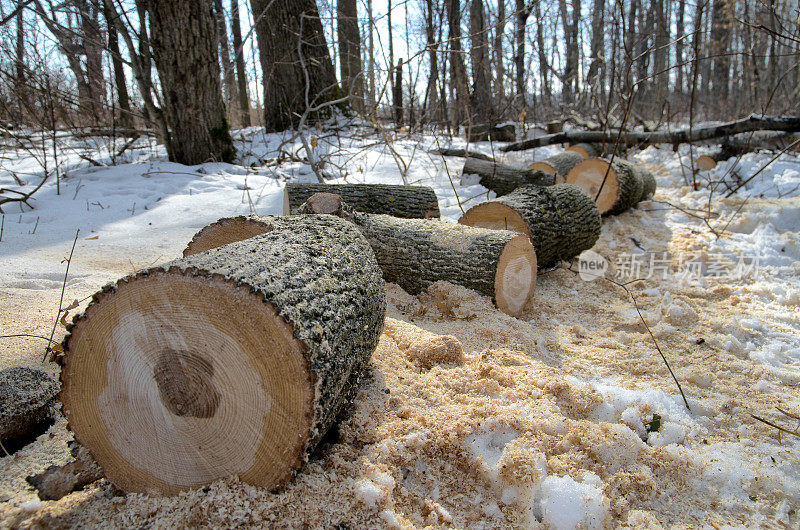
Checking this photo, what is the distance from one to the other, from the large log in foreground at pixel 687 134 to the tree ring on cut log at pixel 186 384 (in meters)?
4.97

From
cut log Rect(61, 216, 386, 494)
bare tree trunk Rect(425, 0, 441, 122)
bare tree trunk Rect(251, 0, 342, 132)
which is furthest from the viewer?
bare tree trunk Rect(251, 0, 342, 132)

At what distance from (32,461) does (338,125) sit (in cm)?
689

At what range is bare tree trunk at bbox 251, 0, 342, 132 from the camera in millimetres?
7457

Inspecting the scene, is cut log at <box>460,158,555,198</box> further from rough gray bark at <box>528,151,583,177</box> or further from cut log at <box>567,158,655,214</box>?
rough gray bark at <box>528,151,583,177</box>

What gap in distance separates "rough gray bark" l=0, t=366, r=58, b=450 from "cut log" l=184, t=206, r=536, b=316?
1667mm

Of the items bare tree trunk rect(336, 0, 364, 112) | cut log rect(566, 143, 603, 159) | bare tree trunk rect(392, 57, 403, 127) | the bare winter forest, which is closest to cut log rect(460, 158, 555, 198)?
the bare winter forest

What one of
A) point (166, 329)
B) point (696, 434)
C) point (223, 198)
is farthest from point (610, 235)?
point (166, 329)

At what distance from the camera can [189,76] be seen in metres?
5.35

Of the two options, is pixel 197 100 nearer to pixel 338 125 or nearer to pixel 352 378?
pixel 338 125

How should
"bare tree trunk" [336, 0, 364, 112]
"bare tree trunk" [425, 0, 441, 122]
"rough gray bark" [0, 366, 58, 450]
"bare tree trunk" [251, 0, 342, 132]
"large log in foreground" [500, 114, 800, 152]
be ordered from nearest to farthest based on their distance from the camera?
"rough gray bark" [0, 366, 58, 450], "bare tree trunk" [425, 0, 441, 122], "large log in foreground" [500, 114, 800, 152], "bare tree trunk" [251, 0, 342, 132], "bare tree trunk" [336, 0, 364, 112]

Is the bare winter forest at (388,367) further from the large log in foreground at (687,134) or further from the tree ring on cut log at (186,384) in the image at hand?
the large log in foreground at (687,134)

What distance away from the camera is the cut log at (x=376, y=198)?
3.65 metres

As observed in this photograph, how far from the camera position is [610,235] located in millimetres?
4930

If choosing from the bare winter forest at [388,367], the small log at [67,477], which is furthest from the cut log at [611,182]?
the small log at [67,477]
